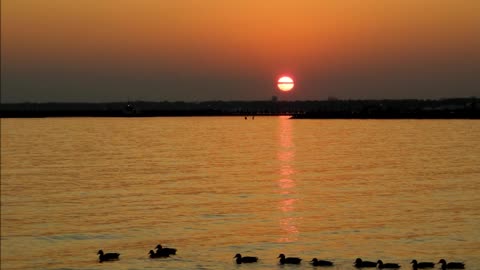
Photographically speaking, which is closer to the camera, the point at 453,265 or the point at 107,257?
the point at 453,265

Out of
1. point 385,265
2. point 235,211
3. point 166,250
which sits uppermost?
point 235,211

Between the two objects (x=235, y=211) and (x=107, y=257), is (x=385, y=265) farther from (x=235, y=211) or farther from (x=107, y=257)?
(x=235, y=211)

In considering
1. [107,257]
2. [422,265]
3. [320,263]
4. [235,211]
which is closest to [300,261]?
[320,263]

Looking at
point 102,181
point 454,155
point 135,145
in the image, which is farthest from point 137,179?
point 135,145

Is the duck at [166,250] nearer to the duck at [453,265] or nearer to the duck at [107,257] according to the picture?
the duck at [107,257]

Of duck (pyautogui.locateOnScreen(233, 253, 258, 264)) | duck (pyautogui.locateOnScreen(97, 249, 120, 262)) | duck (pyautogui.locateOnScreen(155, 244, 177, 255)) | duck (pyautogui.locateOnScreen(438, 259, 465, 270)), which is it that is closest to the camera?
duck (pyautogui.locateOnScreen(438, 259, 465, 270))

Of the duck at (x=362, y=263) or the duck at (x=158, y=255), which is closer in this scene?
the duck at (x=362, y=263)

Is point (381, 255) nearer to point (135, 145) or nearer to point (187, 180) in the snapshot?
point (187, 180)

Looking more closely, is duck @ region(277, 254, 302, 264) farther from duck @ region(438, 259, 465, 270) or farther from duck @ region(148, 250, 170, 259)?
duck @ region(438, 259, 465, 270)

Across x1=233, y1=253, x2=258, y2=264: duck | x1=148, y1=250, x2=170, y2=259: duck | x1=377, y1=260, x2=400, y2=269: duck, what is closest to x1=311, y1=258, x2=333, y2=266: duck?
x1=377, y1=260, x2=400, y2=269: duck

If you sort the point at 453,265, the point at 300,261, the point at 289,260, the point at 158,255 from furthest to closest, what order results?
the point at 158,255 < the point at 300,261 < the point at 289,260 < the point at 453,265

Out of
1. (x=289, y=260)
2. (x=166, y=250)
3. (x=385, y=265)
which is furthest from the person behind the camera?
(x=166, y=250)

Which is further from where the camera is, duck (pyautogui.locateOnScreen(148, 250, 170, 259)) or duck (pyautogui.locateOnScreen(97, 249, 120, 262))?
duck (pyautogui.locateOnScreen(148, 250, 170, 259))

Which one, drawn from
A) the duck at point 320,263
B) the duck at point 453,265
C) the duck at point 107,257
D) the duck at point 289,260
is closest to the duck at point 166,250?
the duck at point 107,257
